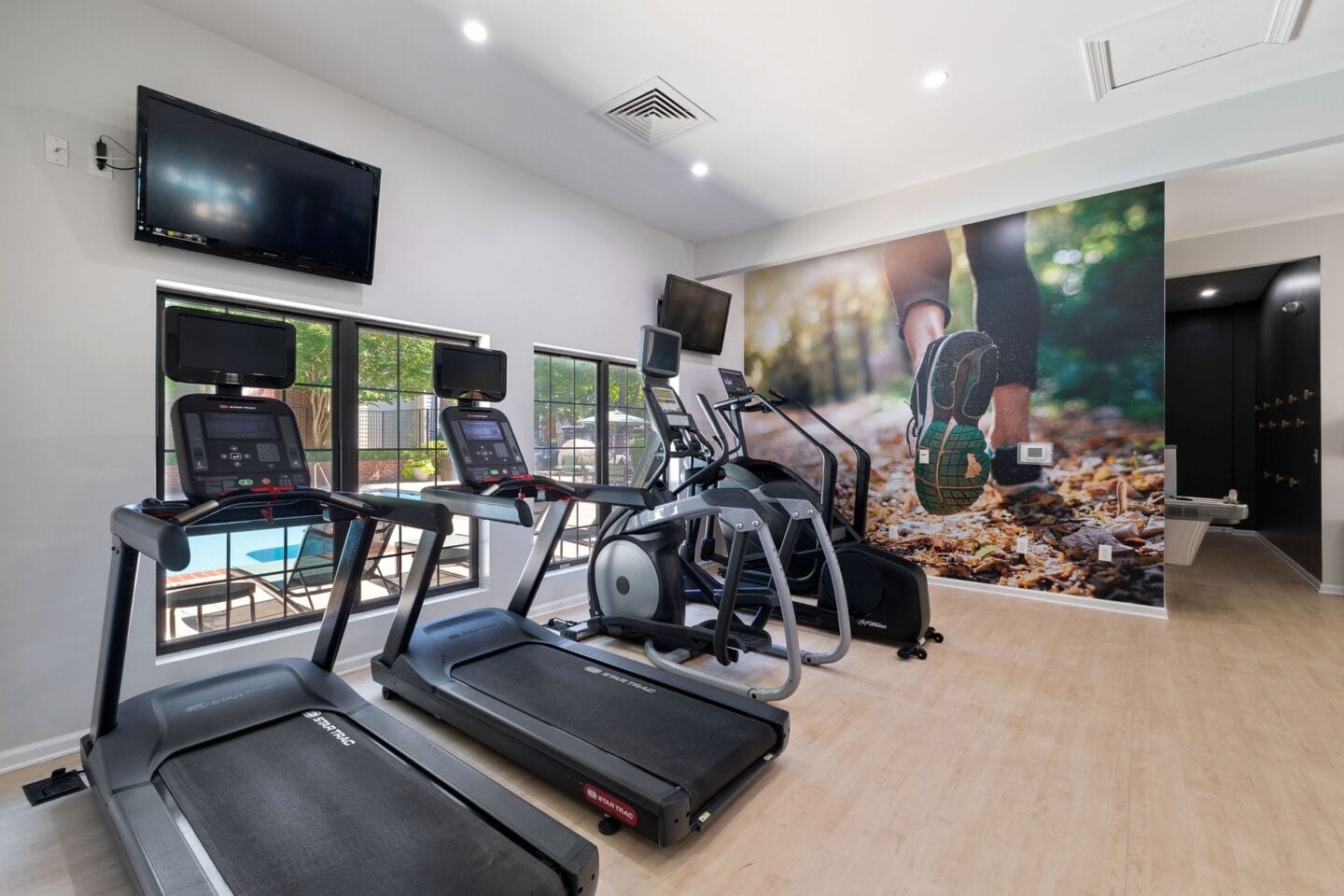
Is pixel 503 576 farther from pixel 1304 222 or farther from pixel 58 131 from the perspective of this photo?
pixel 1304 222

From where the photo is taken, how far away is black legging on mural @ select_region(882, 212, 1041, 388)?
4836 mm

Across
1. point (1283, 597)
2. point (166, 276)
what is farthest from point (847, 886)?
point (1283, 597)

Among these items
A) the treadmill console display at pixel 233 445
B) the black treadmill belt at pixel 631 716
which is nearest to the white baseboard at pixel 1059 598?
the black treadmill belt at pixel 631 716

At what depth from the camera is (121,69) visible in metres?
2.65

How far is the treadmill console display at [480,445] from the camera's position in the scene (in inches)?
115

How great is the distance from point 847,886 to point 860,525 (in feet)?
9.37

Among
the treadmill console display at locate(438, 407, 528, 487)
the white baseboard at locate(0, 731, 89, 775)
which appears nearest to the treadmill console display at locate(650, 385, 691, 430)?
the treadmill console display at locate(438, 407, 528, 487)

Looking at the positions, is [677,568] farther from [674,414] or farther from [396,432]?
[396,432]

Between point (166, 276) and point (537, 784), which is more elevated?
point (166, 276)

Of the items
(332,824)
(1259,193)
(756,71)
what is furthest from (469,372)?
(1259,193)

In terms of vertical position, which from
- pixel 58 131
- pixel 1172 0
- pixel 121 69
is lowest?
pixel 58 131

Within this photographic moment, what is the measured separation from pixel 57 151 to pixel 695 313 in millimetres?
4505

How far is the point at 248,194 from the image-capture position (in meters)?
2.92

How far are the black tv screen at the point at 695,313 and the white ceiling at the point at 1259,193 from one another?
3805mm
